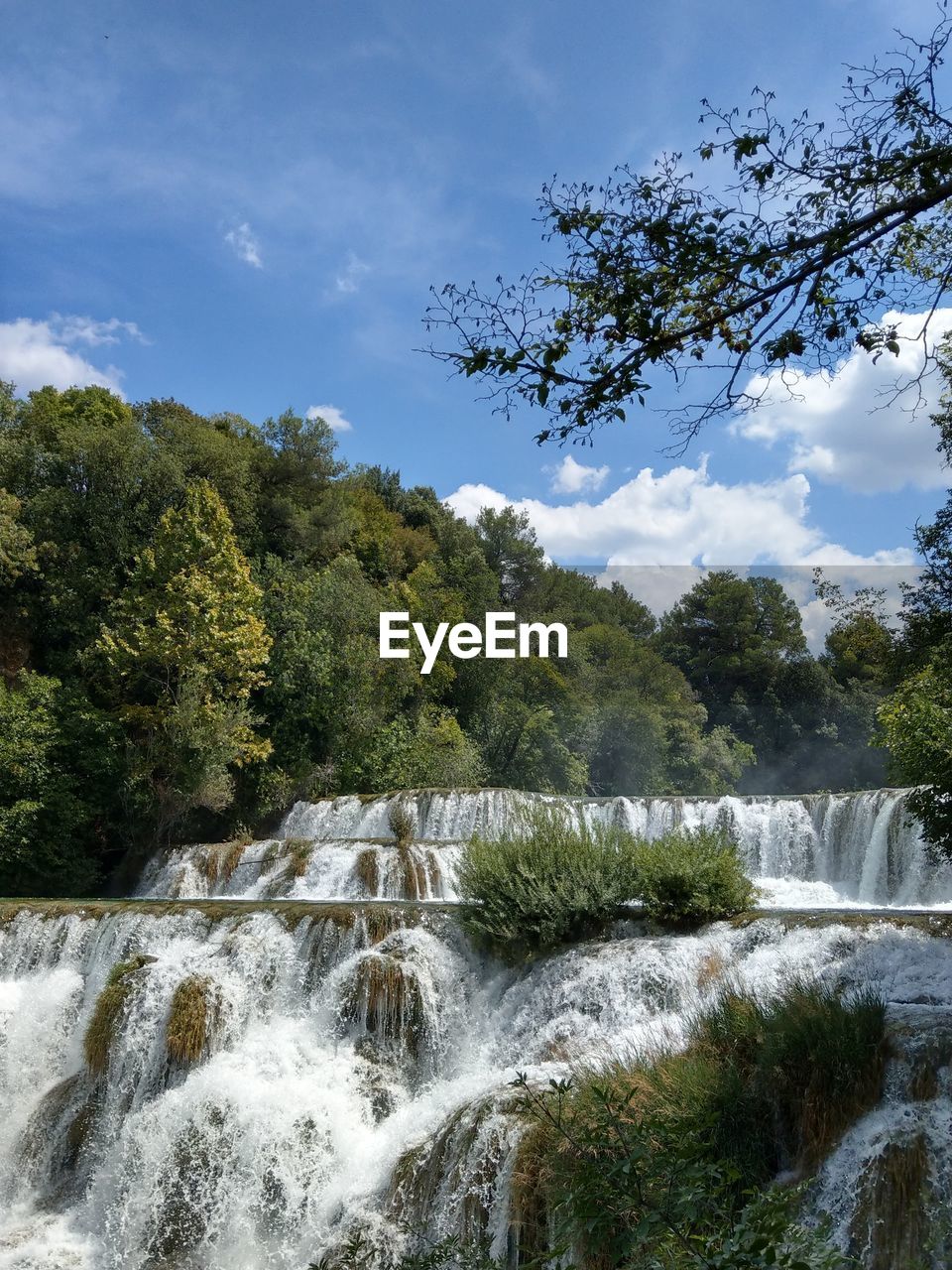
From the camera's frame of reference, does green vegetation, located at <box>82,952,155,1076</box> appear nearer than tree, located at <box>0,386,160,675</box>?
Yes

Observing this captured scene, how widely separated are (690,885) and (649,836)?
371 inches

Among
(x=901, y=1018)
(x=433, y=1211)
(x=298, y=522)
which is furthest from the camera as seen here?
(x=298, y=522)

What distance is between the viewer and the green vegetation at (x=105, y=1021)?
893 cm

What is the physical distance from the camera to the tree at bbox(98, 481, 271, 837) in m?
17.8

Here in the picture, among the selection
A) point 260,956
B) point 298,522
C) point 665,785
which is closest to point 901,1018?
point 260,956

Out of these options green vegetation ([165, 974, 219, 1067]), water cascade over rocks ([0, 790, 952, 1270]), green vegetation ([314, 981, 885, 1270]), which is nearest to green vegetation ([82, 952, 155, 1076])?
water cascade over rocks ([0, 790, 952, 1270])

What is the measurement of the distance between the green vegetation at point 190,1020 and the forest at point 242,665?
7413 mm

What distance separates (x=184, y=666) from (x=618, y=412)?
15.9 meters

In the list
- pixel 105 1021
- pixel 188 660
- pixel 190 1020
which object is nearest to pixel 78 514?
pixel 188 660

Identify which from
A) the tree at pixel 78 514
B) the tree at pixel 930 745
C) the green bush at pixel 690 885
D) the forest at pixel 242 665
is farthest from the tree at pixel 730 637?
the green bush at pixel 690 885

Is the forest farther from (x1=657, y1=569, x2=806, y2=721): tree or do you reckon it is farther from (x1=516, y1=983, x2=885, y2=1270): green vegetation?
(x1=657, y1=569, x2=806, y2=721): tree

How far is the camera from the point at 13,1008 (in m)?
10.2

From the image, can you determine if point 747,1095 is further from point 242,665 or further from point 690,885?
point 242,665

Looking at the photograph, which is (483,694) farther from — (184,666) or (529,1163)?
(529,1163)
